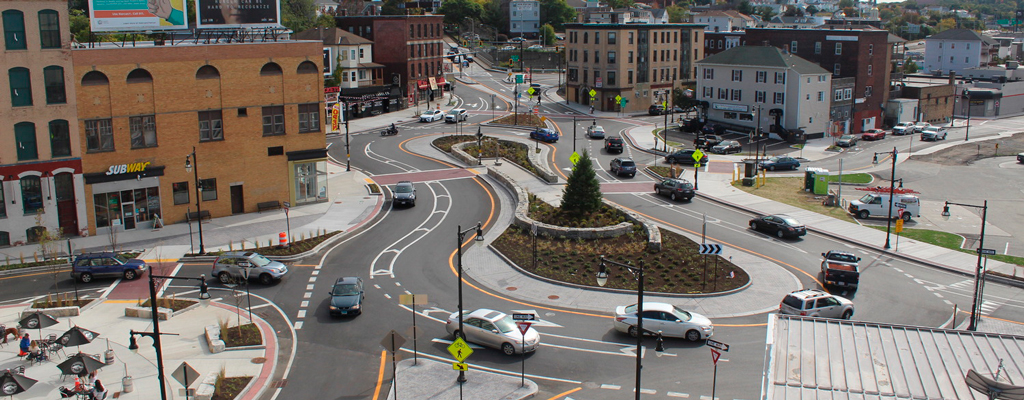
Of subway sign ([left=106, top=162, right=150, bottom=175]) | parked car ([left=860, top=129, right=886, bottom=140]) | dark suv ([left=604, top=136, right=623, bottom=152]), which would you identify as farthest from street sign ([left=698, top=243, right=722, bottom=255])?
parked car ([left=860, top=129, right=886, bottom=140])

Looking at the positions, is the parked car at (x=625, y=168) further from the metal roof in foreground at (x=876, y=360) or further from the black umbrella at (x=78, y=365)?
the black umbrella at (x=78, y=365)

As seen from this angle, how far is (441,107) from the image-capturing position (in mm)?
106125

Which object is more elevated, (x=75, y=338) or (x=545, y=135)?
(x=545, y=135)

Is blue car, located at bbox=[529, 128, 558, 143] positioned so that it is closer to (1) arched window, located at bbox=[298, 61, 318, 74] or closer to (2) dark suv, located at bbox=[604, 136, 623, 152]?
(2) dark suv, located at bbox=[604, 136, 623, 152]

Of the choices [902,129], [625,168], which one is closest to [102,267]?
[625,168]

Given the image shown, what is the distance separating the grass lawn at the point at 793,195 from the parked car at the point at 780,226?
7.00 meters

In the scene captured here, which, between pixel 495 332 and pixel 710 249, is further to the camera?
pixel 710 249

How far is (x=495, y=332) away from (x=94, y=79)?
29.6 metres

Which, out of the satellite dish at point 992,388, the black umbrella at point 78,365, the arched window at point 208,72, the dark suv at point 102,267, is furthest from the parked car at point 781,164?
the black umbrella at point 78,365

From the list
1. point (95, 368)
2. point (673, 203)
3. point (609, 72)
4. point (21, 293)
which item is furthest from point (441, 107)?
point (95, 368)

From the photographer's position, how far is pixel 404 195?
54.9m

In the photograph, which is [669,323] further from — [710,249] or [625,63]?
[625,63]

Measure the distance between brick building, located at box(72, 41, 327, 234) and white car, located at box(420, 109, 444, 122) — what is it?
39.1 metres

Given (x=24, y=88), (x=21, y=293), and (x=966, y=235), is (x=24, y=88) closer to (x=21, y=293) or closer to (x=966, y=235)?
(x=21, y=293)
